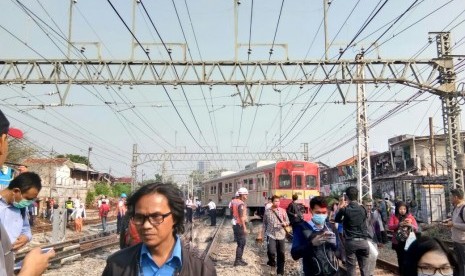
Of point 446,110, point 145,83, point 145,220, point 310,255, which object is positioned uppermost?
point 145,83

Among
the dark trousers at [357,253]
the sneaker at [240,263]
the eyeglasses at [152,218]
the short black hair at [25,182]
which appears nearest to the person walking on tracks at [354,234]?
the dark trousers at [357,253]

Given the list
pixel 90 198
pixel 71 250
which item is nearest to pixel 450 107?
pixel 71 250

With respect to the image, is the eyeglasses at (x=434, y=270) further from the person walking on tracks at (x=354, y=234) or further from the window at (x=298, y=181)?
the window at (x=298, y=181)

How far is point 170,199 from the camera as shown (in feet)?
8.76

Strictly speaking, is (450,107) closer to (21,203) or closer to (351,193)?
(351,193)

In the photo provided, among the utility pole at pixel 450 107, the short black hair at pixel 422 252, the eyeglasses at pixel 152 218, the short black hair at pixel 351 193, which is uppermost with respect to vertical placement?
the utility pole at pixel 450 107

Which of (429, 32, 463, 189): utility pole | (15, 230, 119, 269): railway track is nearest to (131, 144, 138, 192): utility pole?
(15, 230, 119, 269): railway track

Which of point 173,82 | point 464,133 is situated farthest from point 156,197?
point 464,133

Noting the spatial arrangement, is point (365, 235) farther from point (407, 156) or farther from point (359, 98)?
point (407, 156)

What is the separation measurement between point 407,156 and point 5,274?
3600 centimetres

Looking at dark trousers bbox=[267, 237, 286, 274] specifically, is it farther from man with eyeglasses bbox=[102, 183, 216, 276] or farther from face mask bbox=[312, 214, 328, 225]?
man with eyeglasses bbox=[102, 183, 216, 276]

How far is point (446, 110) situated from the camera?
15953 mm

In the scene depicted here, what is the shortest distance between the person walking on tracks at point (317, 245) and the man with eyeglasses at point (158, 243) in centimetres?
267

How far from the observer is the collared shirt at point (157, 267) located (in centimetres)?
241
